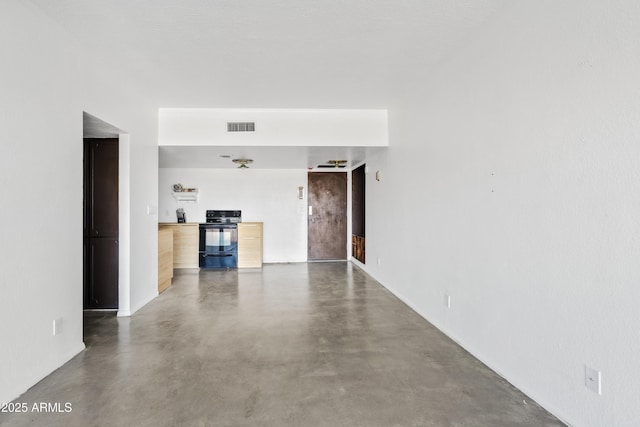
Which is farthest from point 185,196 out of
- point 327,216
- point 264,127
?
point 264,127

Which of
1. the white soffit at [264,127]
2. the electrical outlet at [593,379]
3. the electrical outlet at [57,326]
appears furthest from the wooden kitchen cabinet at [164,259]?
the electrical outlet at [593,379]

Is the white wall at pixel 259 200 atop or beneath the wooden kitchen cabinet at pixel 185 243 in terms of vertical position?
atop

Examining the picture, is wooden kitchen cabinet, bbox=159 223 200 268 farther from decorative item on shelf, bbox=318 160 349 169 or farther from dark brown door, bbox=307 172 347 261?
decorative item on shelf, bbox=318 160 349 169

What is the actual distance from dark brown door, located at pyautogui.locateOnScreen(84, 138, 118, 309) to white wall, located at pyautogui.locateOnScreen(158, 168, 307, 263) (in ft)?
11.7

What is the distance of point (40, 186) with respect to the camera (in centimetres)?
223

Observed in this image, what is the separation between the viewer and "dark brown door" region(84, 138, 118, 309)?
362 centimetres

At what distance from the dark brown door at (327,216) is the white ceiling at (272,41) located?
372 cm

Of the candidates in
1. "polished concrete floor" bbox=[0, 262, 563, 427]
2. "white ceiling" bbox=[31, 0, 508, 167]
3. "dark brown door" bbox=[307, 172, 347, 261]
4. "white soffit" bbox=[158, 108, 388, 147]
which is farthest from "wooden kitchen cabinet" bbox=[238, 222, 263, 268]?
"white ceiling" bbox=[31, 0, 508, 167]

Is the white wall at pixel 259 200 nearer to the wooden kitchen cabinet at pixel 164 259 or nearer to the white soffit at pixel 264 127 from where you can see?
the wooden kitchen cabinet at pixel 164 259

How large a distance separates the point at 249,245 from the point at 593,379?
5679mm

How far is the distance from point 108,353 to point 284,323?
1527mm

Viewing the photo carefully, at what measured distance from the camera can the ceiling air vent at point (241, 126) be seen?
14.9ft

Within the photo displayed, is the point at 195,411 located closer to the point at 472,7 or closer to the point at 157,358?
the point at 157,358

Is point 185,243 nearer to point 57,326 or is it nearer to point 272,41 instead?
point 57,326
